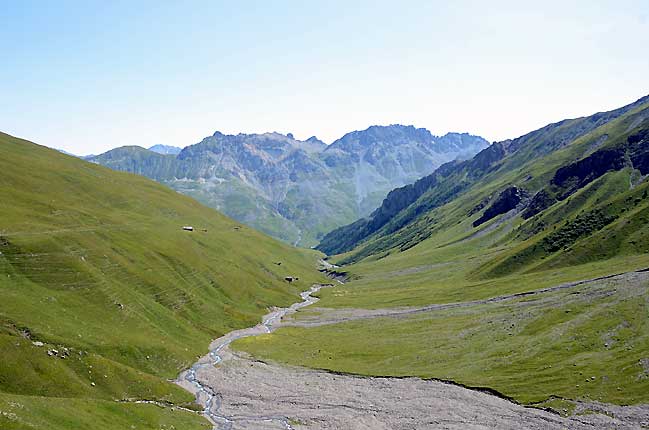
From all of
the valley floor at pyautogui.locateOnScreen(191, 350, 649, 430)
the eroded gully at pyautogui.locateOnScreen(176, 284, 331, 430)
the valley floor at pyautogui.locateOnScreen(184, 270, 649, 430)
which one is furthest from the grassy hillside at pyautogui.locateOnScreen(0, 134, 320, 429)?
the valley floor at pyautogui.locateOnScreen(191, 350, 649, 430)

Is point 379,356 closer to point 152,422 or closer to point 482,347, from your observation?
point 482,347

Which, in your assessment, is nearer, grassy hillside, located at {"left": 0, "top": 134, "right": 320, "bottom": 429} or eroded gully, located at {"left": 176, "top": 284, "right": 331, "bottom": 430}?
grassy hillside, located at {"left": 0, "top": 134, "right": 320, "bottom": 429}

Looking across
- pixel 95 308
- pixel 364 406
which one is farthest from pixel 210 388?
pixel 95 308

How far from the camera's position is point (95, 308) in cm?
11219

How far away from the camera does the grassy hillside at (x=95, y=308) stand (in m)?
72.7

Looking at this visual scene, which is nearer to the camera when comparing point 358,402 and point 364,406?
point 364,406

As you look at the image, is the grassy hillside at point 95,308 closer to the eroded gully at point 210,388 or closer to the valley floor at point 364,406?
the eroded gully at point 210,388

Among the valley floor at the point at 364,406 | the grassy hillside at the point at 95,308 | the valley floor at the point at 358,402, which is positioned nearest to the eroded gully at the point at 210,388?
the valley floor at the point at 358,402

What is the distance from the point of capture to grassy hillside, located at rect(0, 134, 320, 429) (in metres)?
72.7

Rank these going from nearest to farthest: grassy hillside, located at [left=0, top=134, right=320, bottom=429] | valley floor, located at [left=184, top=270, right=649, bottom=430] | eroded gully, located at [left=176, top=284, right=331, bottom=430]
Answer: grassy hillside, located at [left=0, top=134, right=320, bottom=429]
valley floor, located at [left=184, top=270, right=649, bottom=430]
eroded gully, located at [left=176, top=284, right=331, bottom=430]

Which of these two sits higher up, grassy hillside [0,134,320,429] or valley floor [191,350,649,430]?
grassy hillside [0,134,320,429]

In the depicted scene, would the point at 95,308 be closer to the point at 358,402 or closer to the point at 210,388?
the point at 210,388

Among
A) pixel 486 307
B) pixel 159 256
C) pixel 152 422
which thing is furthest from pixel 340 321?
pixel 152 422

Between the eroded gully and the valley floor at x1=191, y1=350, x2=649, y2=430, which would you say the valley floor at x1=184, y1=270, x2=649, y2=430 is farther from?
the eroded gully
